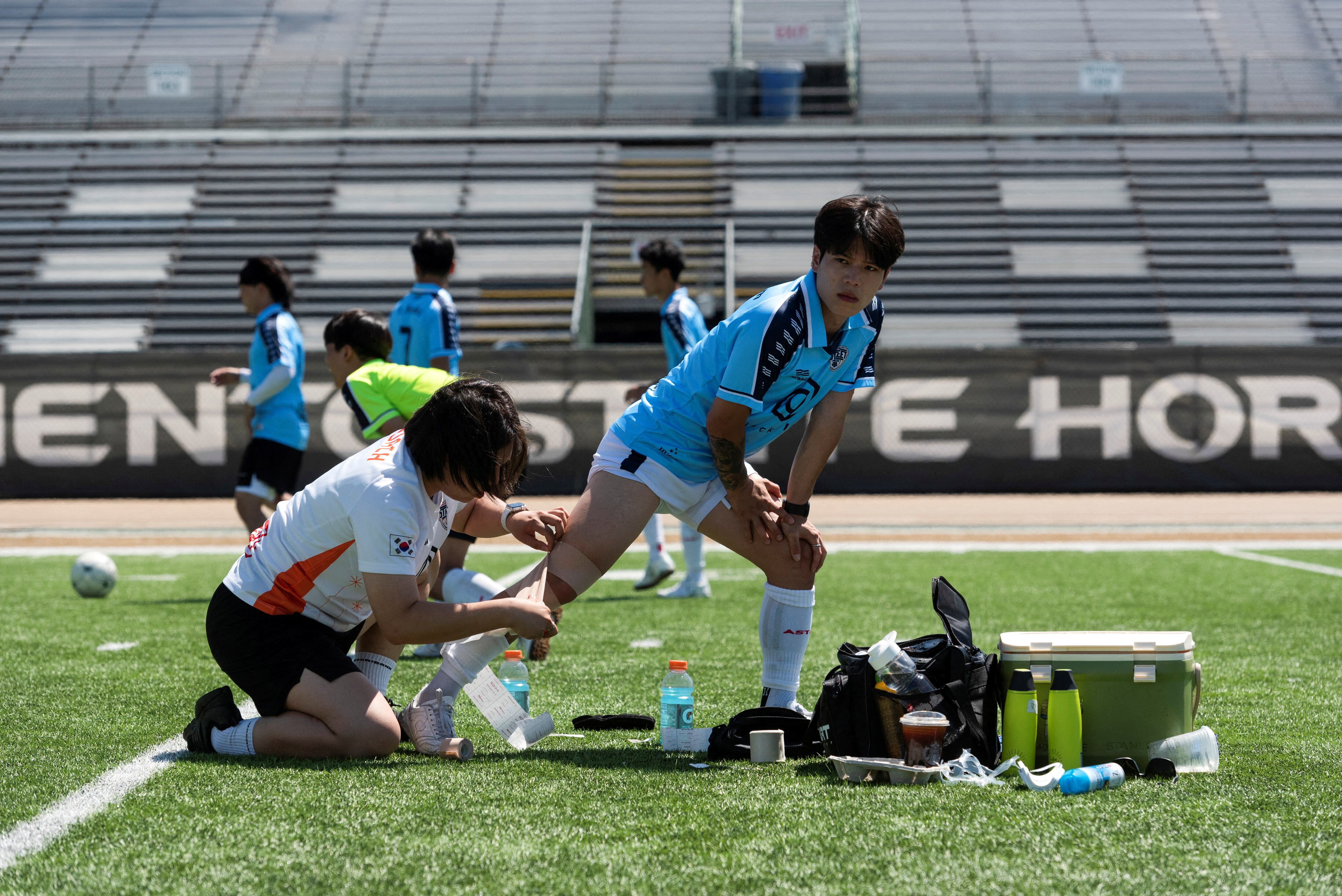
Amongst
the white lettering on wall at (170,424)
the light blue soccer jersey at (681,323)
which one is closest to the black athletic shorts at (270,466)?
the light blue soccer jersey at (681,323)

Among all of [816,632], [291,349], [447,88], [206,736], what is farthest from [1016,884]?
[447,88]

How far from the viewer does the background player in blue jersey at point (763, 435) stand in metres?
4.19

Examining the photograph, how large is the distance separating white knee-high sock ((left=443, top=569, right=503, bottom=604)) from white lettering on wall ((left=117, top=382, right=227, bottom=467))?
1132 centimetres

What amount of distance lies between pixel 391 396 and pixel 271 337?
2701 millimetres

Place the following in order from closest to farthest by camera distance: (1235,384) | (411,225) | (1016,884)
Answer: (1016,884)
(1235,384)
(411,225)

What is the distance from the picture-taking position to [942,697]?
13.0 ft

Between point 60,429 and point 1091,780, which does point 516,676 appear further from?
point 60,429

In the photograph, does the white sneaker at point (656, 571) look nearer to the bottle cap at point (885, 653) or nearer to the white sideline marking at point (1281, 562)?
the white sideline marking at point (1281, 562)

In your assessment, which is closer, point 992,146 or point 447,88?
point 992,146

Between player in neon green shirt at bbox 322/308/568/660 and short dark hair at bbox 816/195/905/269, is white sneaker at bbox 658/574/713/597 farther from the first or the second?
A: short dark hair at bbox 816/195/905/269

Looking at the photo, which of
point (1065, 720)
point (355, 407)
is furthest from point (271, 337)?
point (1065, 720)

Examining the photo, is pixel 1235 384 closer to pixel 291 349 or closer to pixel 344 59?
pixel 291 349

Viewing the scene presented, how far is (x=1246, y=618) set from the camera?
24.5 feet

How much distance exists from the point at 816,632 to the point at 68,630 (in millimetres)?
4155
